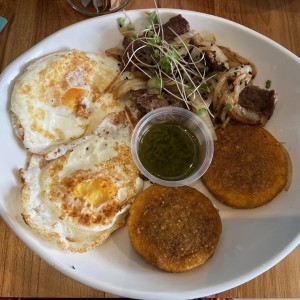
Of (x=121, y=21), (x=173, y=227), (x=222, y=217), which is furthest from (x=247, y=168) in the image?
(x=121, y=21)

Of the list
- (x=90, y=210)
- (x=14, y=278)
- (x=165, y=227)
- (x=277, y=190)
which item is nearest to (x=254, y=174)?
(x=277, y=190)

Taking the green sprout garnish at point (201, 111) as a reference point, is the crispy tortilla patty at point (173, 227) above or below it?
below

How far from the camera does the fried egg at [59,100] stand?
2.67 meters

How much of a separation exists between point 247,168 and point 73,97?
1194 mm

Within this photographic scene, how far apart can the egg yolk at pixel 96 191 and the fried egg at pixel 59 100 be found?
36 cm

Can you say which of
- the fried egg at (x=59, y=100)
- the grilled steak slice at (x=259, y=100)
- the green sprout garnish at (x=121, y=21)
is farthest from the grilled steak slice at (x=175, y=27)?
the grilled steak slice at (x=259, y=100)

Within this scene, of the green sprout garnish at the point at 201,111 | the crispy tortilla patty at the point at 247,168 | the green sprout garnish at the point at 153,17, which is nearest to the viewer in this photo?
the crispy tortilla patty at the point at 247,168

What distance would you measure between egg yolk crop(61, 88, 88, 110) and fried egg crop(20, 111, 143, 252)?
0.77 ft

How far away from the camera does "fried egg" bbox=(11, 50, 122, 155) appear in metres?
2.67

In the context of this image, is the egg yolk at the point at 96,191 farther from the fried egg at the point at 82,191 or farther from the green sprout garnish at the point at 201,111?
the green sprout garnish at the point at 201,111

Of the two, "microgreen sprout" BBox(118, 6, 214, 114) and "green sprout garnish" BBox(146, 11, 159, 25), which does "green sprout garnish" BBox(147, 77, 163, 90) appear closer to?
"microgreen sprout" BBox(118, 6, 214, 114)

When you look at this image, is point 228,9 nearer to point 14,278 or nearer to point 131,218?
point 131,218

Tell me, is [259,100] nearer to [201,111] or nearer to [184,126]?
[201,111]

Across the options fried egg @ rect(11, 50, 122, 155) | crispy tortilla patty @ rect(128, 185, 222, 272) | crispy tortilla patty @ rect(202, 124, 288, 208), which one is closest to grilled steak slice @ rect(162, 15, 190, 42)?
Result: fried egg @ rect(11, 50, 122, 155)
